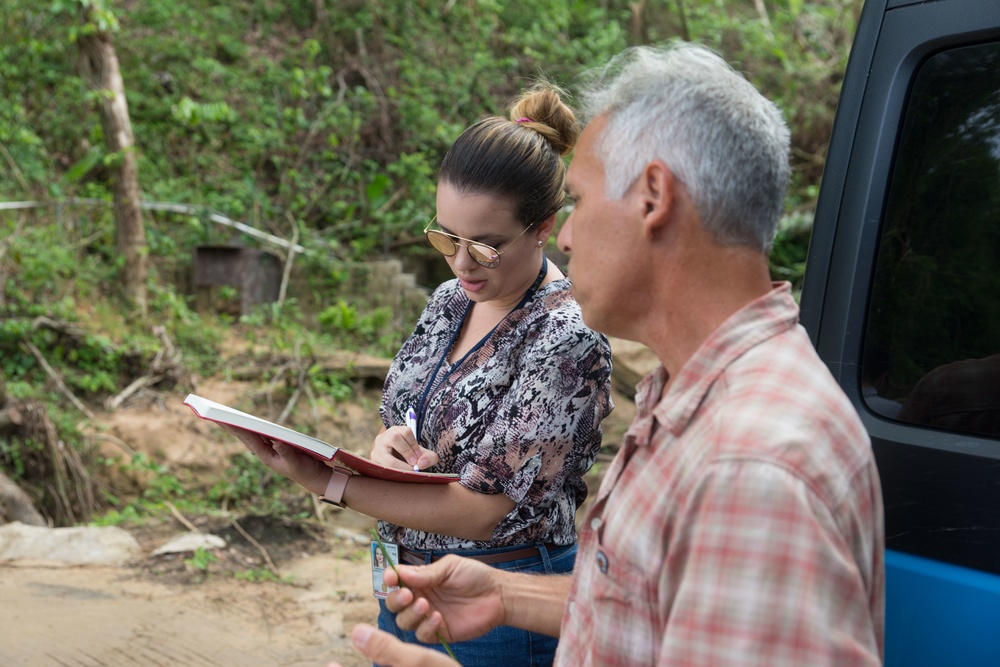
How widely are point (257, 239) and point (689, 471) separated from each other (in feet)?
28.7

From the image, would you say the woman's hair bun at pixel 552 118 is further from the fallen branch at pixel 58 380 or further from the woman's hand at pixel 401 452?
the fallen branch at pixel 58 380

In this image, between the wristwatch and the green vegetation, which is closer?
the wristwatch

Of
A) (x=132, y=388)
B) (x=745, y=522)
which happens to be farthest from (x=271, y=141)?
(x=745, y=522)

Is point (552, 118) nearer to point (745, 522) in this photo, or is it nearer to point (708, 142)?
point (708, 142)

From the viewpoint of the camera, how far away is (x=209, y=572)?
16.9 ft

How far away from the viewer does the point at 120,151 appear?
26.5ft

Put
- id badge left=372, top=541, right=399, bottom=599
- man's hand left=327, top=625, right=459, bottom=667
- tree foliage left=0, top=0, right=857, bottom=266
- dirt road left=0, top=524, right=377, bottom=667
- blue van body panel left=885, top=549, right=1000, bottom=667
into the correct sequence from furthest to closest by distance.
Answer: tree foliage left=0, top=0, right=857, bottom=266
dirt road left=0, top=524, right=377, bottom=667
id badge left=372, top=541, right=399, bottom=599
blue van body panel left=885, top=549, right=1000, bottom=667
man's hand left=327, top=625, right=459, bottom=667

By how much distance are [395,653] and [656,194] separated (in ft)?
2.35

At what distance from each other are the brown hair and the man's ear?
814 mm

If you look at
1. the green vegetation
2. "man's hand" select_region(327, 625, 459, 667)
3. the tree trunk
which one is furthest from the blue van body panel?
the tree trunk

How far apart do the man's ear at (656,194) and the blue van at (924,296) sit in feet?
2.50

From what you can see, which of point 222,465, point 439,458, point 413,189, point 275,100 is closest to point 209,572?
point 222,465

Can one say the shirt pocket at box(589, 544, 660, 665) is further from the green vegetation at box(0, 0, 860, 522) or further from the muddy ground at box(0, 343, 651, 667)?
the green vegetation at box(0, 0, 860, 522)

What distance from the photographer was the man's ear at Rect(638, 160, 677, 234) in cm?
121
